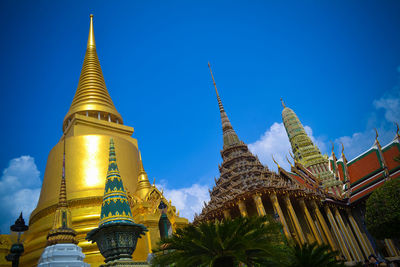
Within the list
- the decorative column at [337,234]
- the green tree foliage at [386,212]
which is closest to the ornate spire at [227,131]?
the decorative column at [337,234]

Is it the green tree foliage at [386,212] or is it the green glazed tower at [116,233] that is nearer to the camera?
the green glazed tower at [116,233]

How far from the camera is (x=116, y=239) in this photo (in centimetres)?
650

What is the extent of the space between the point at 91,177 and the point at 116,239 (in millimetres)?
12422

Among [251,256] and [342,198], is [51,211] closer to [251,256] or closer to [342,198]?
[251,256]

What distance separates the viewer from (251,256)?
702cm

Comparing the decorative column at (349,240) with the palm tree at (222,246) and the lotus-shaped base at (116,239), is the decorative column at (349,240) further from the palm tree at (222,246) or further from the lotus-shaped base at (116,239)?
the lotus-shaped base at (116,239)

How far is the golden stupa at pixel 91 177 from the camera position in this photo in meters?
15.1

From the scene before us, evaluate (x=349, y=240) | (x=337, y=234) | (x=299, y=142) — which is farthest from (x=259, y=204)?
(x=299, y=142)

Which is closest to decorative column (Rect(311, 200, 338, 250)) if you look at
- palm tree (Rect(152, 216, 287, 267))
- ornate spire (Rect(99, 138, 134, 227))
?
palm tree (Rect(152, 216, 287, 267))

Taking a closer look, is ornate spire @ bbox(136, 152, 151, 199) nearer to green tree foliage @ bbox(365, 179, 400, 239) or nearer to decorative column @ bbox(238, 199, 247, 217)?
decorative column @ bbox(238, 199, 247, 217)

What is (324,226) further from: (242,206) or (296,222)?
(242,206)

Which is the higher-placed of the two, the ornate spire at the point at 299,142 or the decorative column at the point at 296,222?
the ornate spire at the point at 299,142

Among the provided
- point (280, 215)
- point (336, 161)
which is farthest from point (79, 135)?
point (336, 161)

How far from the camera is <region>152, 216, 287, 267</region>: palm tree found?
21.6 feet
